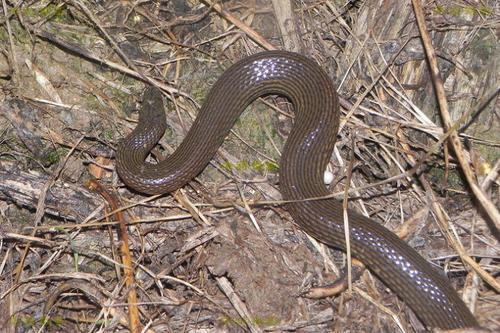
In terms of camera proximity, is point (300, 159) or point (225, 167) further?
point (225, 167)

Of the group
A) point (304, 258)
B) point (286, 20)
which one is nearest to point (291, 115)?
point (286, 20)

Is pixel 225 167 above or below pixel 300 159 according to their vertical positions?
below

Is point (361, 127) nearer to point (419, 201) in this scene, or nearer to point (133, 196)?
point (419, 201)
